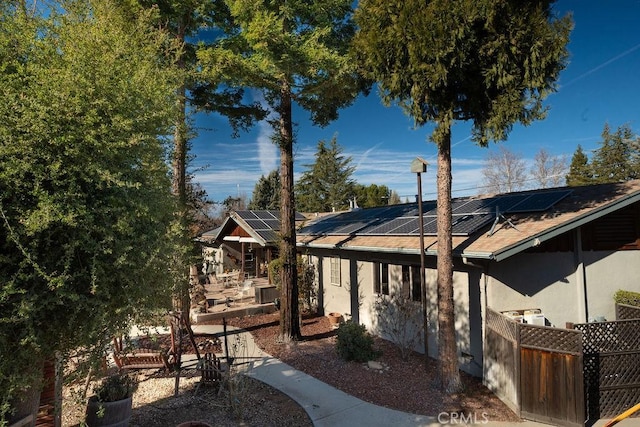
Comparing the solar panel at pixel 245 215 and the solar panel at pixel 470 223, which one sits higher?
the solar panel at pixel 245 215

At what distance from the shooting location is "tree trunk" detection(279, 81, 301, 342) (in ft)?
35.1

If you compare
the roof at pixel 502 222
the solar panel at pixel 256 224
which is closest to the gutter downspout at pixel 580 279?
the roof at pixel 502 222

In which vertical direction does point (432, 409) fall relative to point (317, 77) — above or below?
below

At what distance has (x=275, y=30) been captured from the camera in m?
8.62

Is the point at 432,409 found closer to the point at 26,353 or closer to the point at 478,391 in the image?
the point at 478,391

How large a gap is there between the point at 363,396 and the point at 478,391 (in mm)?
2516

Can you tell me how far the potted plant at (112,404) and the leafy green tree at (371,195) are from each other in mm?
43759

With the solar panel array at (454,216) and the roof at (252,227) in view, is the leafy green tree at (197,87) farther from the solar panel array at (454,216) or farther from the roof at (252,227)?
the solar panel array at (454,216)

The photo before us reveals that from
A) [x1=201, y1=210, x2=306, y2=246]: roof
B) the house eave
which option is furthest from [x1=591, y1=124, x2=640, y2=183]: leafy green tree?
the house eave

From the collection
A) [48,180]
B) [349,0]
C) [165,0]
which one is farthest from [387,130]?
[48,180]

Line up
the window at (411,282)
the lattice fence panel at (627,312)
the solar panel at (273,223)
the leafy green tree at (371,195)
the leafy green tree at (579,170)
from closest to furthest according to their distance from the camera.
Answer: the lattice fence panel at (627,312), the window at (411,282), the solar panel at (273,223), the leafy green tree at (579,170), the leafy green tree at (371,195)

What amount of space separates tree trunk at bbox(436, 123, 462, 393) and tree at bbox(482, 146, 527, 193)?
3546cm

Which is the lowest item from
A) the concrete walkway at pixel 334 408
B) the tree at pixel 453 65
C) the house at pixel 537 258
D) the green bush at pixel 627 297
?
the concrete walkway at pixel 334 408

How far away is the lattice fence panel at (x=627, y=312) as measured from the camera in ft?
26.2
